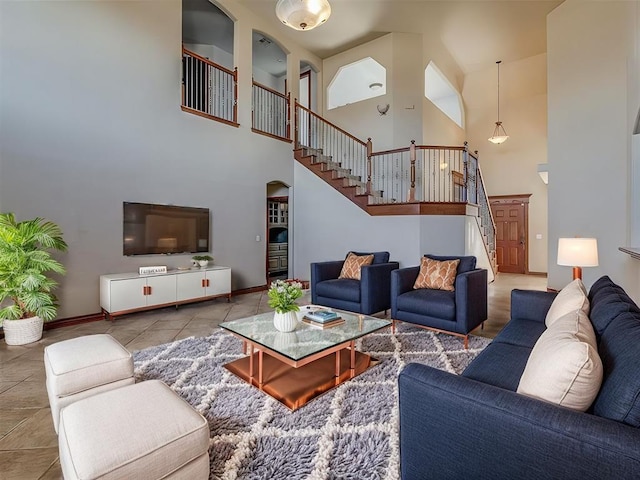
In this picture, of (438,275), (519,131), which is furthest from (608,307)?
(519,131)

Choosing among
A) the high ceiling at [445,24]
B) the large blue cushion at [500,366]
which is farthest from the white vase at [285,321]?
the high ceiling at [445,24]

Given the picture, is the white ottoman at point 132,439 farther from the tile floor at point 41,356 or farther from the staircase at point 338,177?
the staircase at point 338,177

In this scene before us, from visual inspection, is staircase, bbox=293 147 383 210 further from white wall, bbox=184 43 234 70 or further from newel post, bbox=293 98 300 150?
white wall, bbox=184 43 234 70

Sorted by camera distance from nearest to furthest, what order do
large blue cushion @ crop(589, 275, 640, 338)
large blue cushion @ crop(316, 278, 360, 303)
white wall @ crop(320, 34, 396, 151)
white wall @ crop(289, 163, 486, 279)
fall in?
large blue cushion @ crop(589, 275, 640, 338)
large blue cushion @ crop(316, 278, 360, 303)
white wall @ crop(289, 163, 486, 279)
white wall @ crop(320, 34, 396, 151)

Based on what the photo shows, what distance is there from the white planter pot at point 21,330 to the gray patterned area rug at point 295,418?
1.28m

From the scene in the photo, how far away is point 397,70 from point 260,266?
5077 millimetres

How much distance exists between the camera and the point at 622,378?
3.27 feet

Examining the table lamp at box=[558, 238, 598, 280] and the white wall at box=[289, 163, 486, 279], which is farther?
the white wall at box=[289, 163, 486, 279]

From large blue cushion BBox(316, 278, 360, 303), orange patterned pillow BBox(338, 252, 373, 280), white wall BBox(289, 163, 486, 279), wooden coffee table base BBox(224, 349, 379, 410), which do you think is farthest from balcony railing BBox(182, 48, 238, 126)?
wooden coffee table base BBox(224, 349, 379, 410)

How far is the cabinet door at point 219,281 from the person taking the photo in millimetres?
4987

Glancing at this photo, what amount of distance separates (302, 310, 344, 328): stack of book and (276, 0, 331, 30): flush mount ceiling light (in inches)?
107

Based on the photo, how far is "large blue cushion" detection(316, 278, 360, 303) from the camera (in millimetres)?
4102

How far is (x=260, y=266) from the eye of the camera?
20.5ft

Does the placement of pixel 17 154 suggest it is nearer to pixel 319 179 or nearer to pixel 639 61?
pixel 319 179
